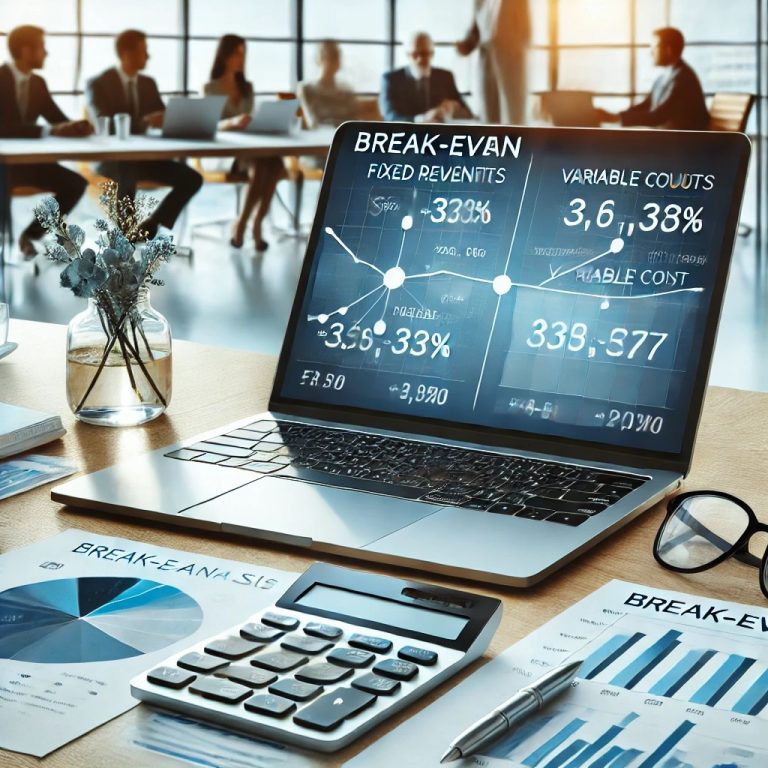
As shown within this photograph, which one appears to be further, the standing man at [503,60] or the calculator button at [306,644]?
the standing man at [503,60]

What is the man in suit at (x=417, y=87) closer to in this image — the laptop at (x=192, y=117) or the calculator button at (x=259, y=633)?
the laptop at (x=192, y=117)

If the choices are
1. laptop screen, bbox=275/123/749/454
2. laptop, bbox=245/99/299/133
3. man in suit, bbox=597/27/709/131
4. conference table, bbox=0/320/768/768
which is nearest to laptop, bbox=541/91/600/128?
man in suit, bbox=597/27/709/131

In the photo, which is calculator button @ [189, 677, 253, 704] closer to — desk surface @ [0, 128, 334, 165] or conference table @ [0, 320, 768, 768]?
conference table @ [0, 320, 768, 768]

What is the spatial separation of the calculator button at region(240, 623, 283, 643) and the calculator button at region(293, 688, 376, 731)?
0.22ft

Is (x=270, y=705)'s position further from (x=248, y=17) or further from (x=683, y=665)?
(x=248, y=17)

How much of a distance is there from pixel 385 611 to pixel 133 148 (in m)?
4.96

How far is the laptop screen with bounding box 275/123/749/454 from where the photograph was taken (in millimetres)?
997

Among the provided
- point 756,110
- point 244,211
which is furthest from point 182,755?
point 756,110

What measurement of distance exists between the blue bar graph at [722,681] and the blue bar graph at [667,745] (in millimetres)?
27

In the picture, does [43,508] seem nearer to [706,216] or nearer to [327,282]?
[327,282]

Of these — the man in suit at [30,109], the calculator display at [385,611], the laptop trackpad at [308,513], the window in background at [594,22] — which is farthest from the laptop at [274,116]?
the calculator display at [385,611]

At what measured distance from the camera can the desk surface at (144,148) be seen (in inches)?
201

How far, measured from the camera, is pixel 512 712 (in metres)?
0.57

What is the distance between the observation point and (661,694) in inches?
23.9
